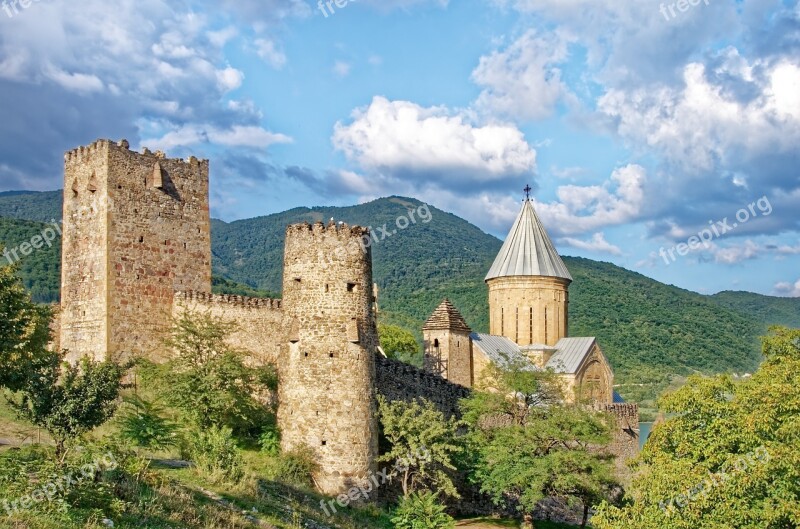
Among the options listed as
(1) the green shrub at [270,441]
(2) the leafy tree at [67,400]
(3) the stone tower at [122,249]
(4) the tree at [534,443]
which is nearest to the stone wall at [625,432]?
(4) the tree at [534,443]

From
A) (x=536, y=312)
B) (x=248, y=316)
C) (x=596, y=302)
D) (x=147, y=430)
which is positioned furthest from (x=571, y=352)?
(x=596, y=302)

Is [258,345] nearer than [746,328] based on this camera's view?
Yes

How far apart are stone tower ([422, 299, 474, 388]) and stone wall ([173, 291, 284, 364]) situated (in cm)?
985

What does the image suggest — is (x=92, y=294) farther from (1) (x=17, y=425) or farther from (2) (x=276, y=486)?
(2) (x=276, y=486)

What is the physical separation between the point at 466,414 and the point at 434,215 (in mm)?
153832

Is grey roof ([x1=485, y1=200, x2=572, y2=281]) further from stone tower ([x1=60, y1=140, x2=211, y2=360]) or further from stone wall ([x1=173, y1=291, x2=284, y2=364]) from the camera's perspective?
stone tower ([x1=60, y1=140, x2=211, y2=360])

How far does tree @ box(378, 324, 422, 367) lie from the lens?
52.8 meters

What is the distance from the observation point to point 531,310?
44.7 m

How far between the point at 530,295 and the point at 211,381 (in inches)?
939

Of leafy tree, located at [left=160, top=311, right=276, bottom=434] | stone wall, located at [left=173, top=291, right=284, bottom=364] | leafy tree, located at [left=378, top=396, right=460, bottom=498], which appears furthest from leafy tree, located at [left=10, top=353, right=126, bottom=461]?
stone wall, located at [left=173, top=291, right=284, bottom=364]

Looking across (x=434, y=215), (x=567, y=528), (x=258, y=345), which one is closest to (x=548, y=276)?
(x=567, y=528)

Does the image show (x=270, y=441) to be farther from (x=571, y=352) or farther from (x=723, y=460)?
(x=571, y=352)

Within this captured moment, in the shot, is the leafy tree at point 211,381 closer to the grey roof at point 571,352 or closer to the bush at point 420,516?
the bush at point 420,516

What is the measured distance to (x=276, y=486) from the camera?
21.1 m
